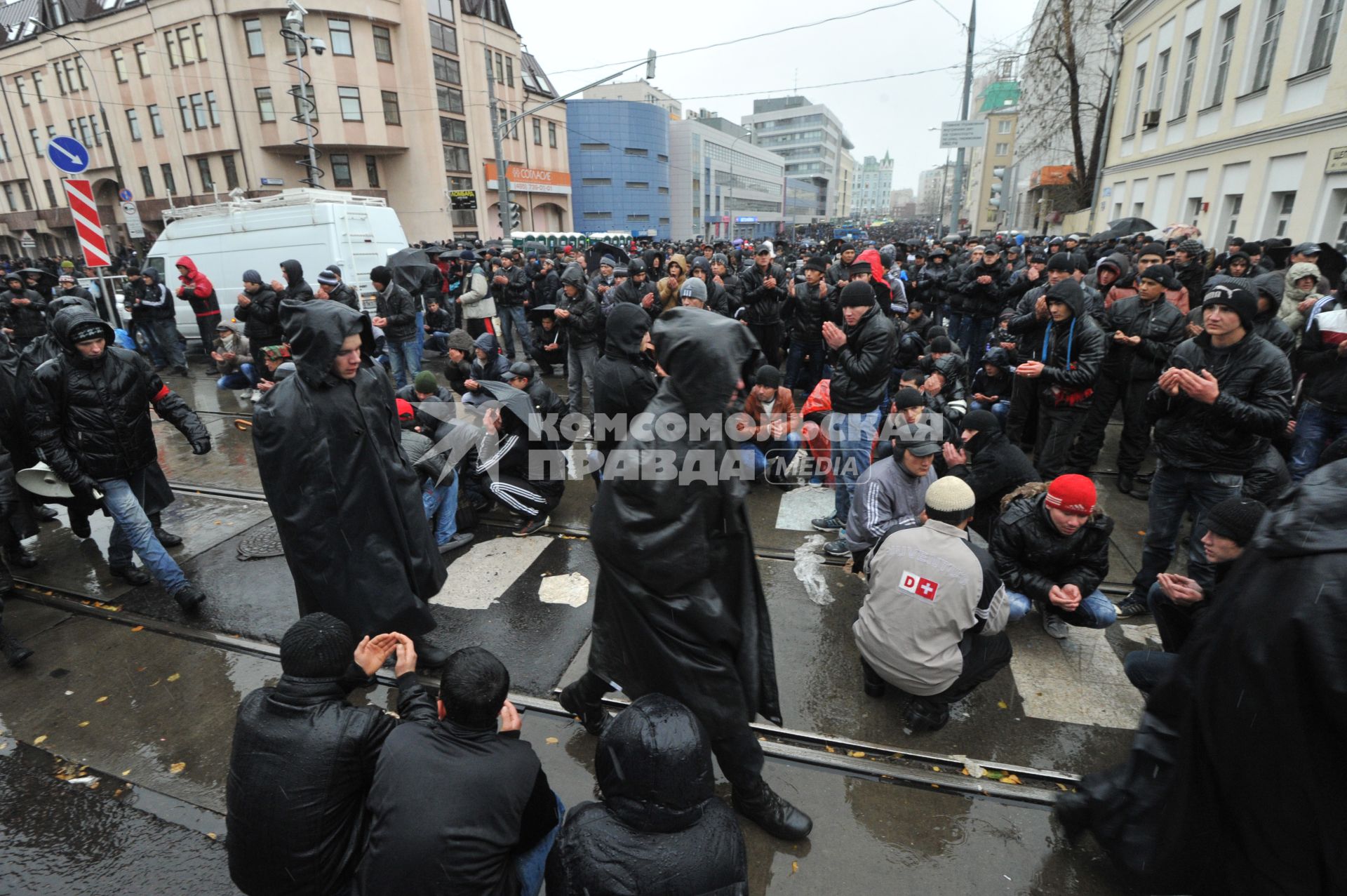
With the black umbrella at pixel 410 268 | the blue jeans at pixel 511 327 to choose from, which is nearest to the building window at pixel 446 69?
the blue jeans at pixel 511 327

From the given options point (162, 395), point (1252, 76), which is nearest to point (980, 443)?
point (162, 395)

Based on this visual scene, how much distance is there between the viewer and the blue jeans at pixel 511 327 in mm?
11969

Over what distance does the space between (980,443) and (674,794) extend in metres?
3.58

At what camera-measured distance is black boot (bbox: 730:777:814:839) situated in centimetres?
264

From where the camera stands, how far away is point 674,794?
1786 millimetres

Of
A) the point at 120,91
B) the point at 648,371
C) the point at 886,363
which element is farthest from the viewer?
the point at 120,91

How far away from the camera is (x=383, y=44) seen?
33.6 meters

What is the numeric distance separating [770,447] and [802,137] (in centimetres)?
12653

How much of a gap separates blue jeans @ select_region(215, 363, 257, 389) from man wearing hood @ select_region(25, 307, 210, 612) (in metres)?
5.57

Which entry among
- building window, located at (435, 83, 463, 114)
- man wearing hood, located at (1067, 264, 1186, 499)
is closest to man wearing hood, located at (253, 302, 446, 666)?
man wearing hood, located at (1067, 264, 1186, 499)

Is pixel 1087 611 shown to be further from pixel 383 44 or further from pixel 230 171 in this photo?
pixel 230 171

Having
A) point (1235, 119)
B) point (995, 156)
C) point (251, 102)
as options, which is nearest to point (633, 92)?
point (995, 156)

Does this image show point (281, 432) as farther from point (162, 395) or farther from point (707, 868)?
point (707, 868)

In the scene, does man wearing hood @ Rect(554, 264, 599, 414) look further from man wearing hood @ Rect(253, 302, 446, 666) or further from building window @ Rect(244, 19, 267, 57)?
building window @ Rect(244, 19, 267, 57)
